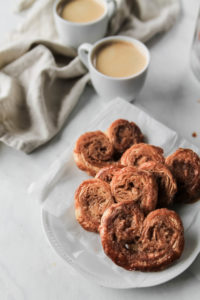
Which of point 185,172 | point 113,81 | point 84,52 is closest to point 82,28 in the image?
point 84,52

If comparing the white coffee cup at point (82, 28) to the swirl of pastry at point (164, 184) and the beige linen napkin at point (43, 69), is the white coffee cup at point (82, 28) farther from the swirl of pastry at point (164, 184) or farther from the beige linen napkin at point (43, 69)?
the swirl of pastry at point (164, 184)

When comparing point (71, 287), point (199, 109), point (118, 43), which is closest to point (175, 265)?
point (71, 287)

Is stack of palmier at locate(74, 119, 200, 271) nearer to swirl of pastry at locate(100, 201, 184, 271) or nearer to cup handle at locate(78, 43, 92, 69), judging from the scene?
swirl of pastry at locate(100, 201, 184, 271)

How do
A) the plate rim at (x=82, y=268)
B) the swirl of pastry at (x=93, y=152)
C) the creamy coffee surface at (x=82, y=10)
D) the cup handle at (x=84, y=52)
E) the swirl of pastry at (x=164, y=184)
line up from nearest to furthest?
the plate rim at (x=82, y=268) → the swirl of pastry at (x=164, y=184) → the swirl of pastry at (x=93, y=152) → the cup handle at (x=84, y=52) → the creamy coffee surface at (x=82, y=10)

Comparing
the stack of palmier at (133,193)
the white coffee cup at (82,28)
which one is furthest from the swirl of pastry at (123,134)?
the white coffee cup at (82,28)

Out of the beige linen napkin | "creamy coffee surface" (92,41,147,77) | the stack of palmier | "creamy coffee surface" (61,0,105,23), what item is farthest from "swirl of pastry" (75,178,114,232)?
"creamy coffee surface" (61,0,105,23)
